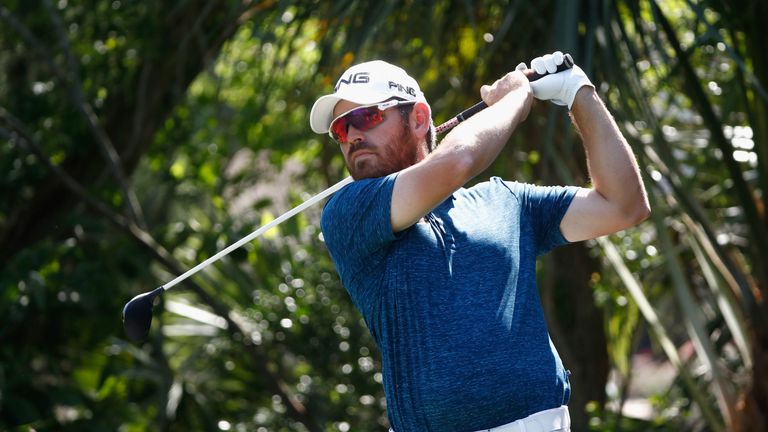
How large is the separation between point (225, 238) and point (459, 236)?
3383 mm

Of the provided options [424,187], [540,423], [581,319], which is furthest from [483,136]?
[581,319]

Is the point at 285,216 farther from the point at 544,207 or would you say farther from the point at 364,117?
the point at 544,207

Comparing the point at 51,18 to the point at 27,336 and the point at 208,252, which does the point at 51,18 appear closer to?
the point at 208,252

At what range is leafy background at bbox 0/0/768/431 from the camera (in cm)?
528

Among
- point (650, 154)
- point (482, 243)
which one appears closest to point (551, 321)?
point (650, 154)

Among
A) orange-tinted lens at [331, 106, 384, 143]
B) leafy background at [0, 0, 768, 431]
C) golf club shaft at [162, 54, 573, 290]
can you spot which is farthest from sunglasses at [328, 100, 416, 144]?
leafy background at [0, 0, 768, 431]

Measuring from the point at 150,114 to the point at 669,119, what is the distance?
8.84 feet

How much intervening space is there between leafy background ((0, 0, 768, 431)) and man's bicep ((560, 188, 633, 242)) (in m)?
2.05

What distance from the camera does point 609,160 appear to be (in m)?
2.65

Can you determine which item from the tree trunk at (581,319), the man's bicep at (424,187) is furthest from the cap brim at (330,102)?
the tree trunk at (581,319)

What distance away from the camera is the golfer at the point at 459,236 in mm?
2414

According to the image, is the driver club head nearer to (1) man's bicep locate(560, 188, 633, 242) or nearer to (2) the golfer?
(2) the golfer

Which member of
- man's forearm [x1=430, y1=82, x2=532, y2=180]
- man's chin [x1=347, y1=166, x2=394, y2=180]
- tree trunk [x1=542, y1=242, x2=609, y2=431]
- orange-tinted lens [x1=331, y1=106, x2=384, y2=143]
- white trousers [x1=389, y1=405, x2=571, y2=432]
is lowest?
tree trunk [x1=542, y1=242, x2=609, y2=431]

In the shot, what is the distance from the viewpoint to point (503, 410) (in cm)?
242
